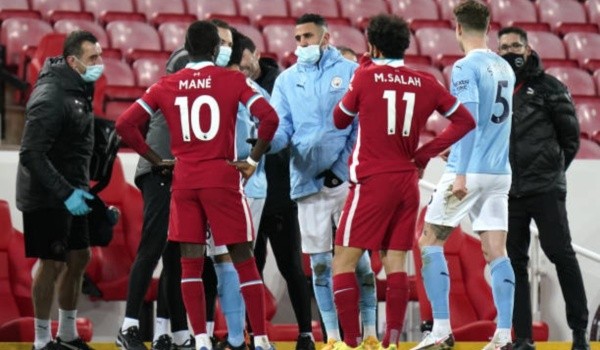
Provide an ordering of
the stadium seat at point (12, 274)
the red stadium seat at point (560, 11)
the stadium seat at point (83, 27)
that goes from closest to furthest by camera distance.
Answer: the stadium seat at point (12, 274) → the stadium seat at point (83, 27) → the red stadium seat at point (560, 11)

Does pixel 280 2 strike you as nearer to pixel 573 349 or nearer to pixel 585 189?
pixel 585 189

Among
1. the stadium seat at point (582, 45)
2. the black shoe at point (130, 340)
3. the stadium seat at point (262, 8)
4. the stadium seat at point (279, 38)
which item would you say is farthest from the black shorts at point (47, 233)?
the stadium seat at point (582, 45)

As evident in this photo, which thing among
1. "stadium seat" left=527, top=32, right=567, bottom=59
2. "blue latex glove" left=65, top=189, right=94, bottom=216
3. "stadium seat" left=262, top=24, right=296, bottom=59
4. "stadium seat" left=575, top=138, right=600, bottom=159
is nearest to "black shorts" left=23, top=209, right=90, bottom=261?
"blue latex glove" left=65, top=189, right=94, bottom=216

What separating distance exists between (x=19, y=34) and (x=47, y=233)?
14.2ft

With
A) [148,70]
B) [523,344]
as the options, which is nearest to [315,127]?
[523,344]

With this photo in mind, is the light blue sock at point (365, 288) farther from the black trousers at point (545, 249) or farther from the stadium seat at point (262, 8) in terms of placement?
the stadium seat at point (262, 8)

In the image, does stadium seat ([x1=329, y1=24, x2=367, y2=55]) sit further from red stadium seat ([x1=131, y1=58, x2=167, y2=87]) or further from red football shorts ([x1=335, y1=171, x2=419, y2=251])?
red football shorts ([x1=335, y1=171, x2=419, y2=251])

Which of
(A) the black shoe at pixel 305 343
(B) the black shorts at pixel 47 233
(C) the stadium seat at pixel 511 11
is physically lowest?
(A) the black shoe at pixel 305 343

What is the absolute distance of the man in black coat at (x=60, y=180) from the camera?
7.04 meters

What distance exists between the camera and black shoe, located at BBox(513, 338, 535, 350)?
716 cm

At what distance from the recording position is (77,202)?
7.00 m

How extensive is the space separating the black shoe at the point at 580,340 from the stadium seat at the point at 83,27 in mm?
5381

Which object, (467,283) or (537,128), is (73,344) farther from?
(467,283)

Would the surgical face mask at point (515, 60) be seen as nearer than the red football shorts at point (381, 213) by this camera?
No
